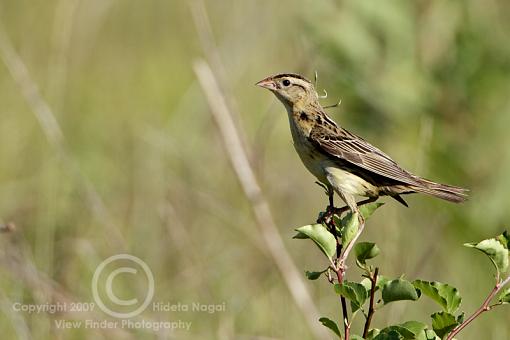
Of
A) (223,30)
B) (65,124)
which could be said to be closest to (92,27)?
(65,124)

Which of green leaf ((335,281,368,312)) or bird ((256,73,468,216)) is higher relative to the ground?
bird ((256,73,468,216))

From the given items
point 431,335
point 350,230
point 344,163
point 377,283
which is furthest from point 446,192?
point 431,335

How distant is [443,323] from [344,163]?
6.11ft

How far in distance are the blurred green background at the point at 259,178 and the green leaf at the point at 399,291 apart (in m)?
2.31

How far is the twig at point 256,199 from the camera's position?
216 inches

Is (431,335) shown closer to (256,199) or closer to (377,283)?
(377,283)

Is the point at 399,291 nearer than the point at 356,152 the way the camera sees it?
Yes

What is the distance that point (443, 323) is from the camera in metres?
2.90

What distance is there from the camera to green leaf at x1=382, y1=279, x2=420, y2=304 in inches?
113

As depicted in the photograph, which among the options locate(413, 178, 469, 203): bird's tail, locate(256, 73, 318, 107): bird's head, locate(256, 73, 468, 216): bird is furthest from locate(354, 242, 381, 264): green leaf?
locate(256, 73, 318, 107): bird's head

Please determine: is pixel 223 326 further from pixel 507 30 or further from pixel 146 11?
pixel 146 11

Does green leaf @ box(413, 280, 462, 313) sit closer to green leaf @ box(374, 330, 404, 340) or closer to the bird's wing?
green leaf @ box(374, 330, 404, 340)

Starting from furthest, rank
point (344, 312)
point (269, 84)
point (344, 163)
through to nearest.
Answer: point (269, 84)
point (344, 163)
point (344, 312)

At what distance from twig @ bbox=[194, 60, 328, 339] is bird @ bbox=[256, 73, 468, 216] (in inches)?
31.4
